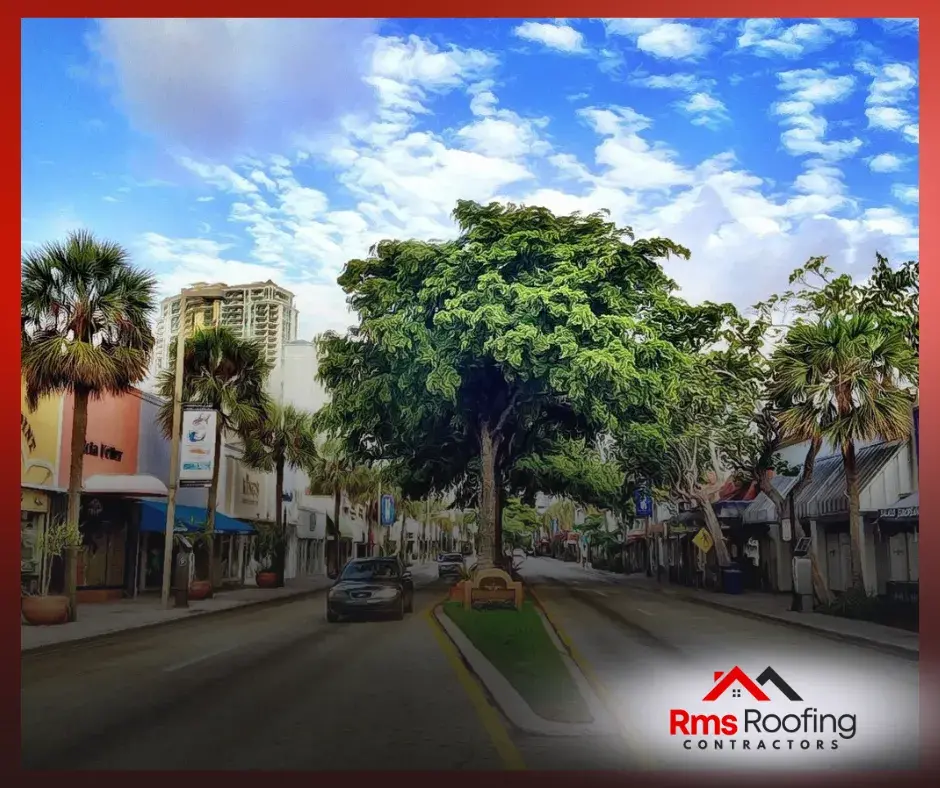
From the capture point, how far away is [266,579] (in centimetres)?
1045

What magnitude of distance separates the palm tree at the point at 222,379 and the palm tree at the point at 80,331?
50cm

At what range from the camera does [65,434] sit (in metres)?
10.4

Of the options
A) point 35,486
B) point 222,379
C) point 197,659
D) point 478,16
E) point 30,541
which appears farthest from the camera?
point 222,379

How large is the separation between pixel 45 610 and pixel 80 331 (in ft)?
10.8

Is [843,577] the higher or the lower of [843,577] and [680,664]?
the higher

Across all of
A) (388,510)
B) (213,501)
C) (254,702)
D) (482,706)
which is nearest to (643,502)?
(388,510)

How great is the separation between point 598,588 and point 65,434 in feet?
21.3

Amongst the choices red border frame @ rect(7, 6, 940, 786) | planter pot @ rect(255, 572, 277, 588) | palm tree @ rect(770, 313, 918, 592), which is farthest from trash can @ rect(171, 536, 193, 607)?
palm tree @ rect(770, 313, 918, 592)

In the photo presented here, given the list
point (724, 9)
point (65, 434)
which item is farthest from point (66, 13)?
point (724, 9)

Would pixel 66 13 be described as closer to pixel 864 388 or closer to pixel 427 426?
pixel 427 426

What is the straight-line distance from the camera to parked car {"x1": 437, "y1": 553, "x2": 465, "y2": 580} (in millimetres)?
9656

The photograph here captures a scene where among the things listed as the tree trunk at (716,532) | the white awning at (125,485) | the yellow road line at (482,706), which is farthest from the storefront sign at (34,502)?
the tree trunk at (716,532)

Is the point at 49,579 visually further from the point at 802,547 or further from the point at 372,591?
the point at 802,547

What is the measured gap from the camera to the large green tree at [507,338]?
9266 millimetres
